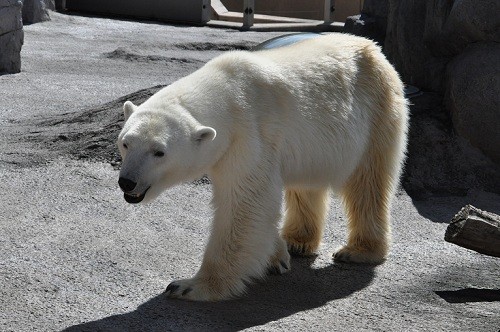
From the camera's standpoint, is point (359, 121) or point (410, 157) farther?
point (410, 157)

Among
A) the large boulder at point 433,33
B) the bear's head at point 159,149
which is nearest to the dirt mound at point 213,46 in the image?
the large boulder at point 433,33

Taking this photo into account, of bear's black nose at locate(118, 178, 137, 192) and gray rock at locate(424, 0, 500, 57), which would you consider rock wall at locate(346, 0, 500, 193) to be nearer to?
gray rock at locate(424, 0, 500, 57)

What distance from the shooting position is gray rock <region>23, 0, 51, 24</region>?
40.3 ft

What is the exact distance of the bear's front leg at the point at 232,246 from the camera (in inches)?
148

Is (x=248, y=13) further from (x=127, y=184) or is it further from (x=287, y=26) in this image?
(x=127, y=184)

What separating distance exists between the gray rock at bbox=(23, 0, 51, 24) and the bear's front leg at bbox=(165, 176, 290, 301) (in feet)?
30.3

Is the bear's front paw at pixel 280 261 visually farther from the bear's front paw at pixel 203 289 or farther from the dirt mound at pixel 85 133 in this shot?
the dirt mound at pixel 85 133

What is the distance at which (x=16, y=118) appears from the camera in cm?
719

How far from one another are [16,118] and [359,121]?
371cm

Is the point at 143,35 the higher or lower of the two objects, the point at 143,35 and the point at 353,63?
the lower

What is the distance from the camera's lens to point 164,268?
421 cm

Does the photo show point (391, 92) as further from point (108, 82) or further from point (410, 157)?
point (108, 82)

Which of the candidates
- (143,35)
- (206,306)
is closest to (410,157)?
(206,306)

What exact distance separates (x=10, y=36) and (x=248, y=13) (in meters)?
4.89
